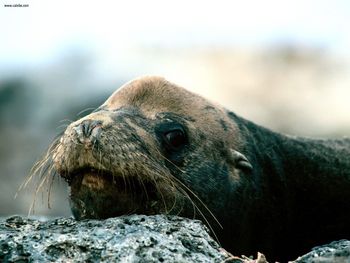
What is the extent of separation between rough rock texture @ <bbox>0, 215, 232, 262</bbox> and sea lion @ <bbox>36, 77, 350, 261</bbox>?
114cm

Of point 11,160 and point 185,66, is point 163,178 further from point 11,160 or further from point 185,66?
point 185,66

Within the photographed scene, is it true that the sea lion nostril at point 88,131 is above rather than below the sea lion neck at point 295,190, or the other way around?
above

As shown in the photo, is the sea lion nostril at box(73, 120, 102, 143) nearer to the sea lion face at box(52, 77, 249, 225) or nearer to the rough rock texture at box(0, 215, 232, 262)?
the sea lion face at box(52, 77, 249, 225)

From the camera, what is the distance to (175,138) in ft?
29.7

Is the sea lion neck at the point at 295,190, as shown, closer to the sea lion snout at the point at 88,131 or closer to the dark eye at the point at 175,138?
the dark eye at the point at 175,138

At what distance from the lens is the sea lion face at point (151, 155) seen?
26.0ft

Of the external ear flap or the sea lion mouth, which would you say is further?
the external ear flap

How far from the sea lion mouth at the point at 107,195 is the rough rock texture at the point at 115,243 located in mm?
946

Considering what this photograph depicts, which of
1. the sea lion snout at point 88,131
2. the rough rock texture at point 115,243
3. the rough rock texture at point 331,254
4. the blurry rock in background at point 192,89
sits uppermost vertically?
the sea lion snout at point 88,131

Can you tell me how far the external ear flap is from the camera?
31.6 feet

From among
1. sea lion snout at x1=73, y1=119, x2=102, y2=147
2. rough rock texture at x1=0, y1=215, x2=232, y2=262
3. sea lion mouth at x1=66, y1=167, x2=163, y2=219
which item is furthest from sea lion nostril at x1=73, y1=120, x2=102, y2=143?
rough rock texture at x1=0, y1=215, x2=232, y2=262

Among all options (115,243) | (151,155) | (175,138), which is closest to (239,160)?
(175,138)

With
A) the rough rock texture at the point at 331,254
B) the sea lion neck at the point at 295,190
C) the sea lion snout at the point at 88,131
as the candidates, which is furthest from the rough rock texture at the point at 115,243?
the sea lion neck at the point at 295,190

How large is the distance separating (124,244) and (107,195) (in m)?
1.57
